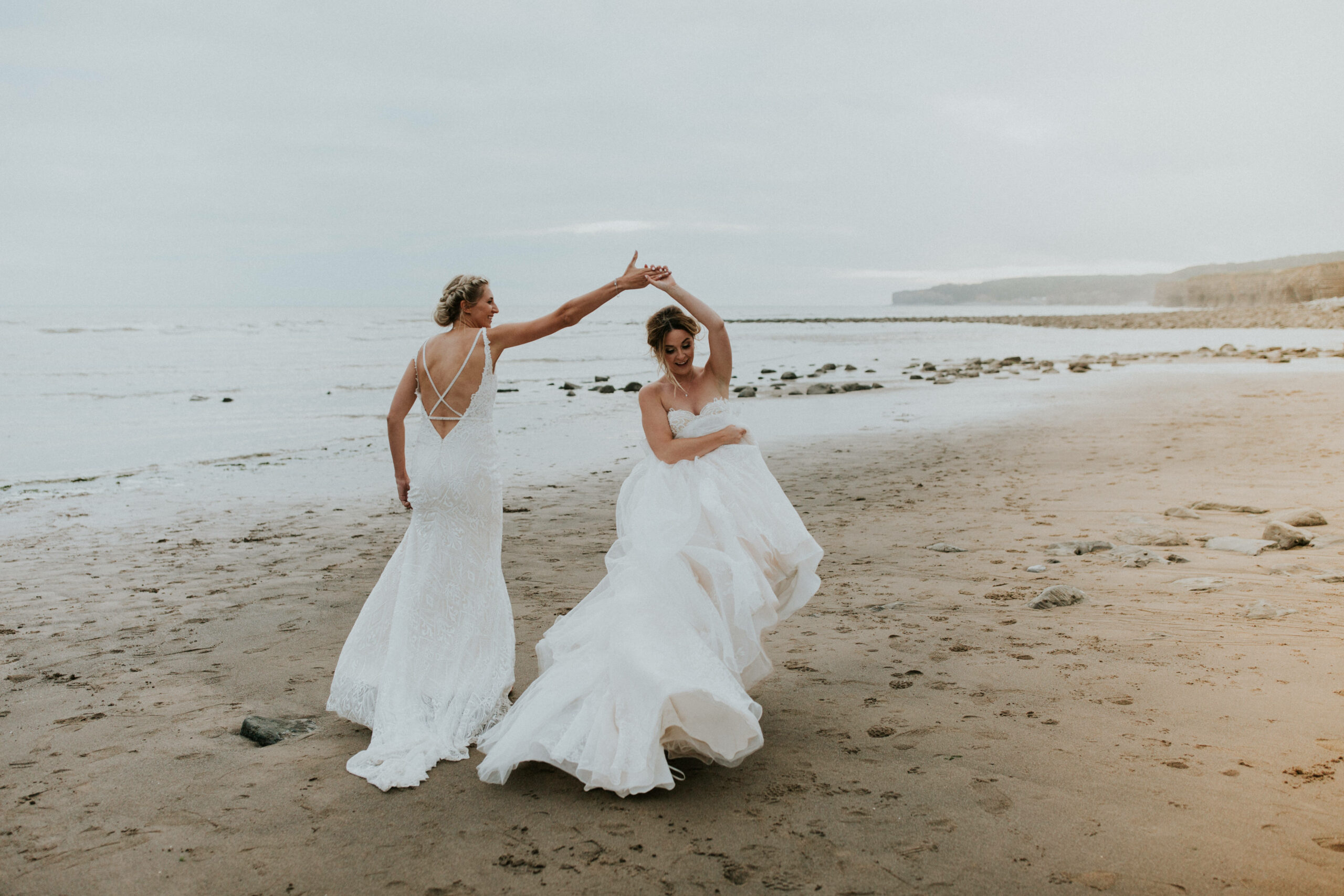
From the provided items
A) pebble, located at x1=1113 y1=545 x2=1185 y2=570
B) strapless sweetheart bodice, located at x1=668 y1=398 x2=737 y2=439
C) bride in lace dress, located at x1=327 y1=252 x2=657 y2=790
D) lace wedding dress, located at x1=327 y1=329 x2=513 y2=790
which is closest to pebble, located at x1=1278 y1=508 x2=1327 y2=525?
pebble, located at x1=1113 y1=545 x2=1185 y2=570

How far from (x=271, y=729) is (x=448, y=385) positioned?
1.96 m

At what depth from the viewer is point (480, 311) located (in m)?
4.85

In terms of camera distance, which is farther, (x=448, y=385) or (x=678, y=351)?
(x=448, y=385)

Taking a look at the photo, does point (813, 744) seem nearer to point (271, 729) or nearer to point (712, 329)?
point (712, 329)

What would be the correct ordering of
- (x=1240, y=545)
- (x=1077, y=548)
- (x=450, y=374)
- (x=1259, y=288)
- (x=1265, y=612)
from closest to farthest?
(x=450, y=374), (x=1265, y=612), (x=1240, y=545), (x=1077, y=548), (x=1259, y=288)

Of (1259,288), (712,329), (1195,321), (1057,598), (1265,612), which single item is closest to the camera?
(712,329)

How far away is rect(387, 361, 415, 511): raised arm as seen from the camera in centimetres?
489

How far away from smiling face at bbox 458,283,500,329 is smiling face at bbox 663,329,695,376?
3.23ft

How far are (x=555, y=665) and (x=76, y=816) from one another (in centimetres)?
203

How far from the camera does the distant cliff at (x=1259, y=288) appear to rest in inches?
→ 3351

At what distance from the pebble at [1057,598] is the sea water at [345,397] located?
301cm

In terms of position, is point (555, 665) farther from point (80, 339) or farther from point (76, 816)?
point (80, 339)

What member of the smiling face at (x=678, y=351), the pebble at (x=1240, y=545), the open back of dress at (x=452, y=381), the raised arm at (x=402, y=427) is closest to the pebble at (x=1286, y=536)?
the pebble at (x=1240, y=545)

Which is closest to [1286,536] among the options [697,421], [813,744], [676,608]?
[813,744]
